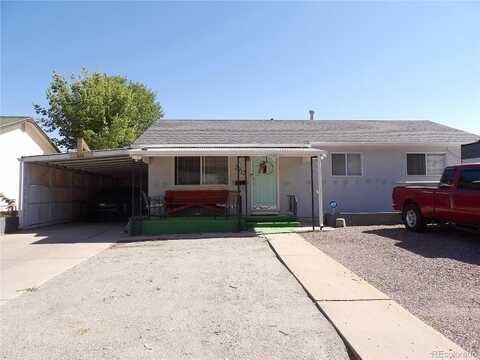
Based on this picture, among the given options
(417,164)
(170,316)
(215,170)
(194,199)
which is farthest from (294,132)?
(170,316)

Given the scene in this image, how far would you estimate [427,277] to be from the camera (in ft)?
20.0

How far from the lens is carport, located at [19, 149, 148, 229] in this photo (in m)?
13.0

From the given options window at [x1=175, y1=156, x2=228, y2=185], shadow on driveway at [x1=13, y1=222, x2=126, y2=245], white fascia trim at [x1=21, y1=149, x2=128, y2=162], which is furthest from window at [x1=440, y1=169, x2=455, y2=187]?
shadow on driveway at [x1=13, y1=222, x2=126, y2=245]

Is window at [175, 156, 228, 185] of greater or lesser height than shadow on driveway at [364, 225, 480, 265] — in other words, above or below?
above

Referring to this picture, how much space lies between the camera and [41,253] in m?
9.08

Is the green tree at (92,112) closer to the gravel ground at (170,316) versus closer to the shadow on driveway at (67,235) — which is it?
the shadow on driveway at (67,235)

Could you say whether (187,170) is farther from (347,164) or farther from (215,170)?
(347,164)

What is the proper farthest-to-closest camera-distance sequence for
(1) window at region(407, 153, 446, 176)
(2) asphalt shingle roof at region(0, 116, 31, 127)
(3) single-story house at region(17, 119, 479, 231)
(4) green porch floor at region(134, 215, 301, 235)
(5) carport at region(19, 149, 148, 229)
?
(2) asphalt shingle roof at region(0, 116, 31, 127) < (1) window at region(407, 153, 446, 176) < (3) single-story house at region(17, 119, 479, 231) < (5) carport at region(19, 149, 148, 229) < (4) green porch floor at region(134, 215, 301, 235)

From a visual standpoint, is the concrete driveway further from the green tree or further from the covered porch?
the green tree

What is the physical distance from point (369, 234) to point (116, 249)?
707 cm

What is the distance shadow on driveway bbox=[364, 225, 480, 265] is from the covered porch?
2.89m

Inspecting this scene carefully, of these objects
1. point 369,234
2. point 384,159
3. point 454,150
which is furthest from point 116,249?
point 454,150

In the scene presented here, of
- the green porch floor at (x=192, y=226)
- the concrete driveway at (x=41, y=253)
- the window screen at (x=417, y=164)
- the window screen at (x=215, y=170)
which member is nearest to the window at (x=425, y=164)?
the window screen at (x=417, y=164)

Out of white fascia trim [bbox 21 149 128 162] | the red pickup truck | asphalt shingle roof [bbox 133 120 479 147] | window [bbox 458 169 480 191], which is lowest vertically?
the red pickup truck
